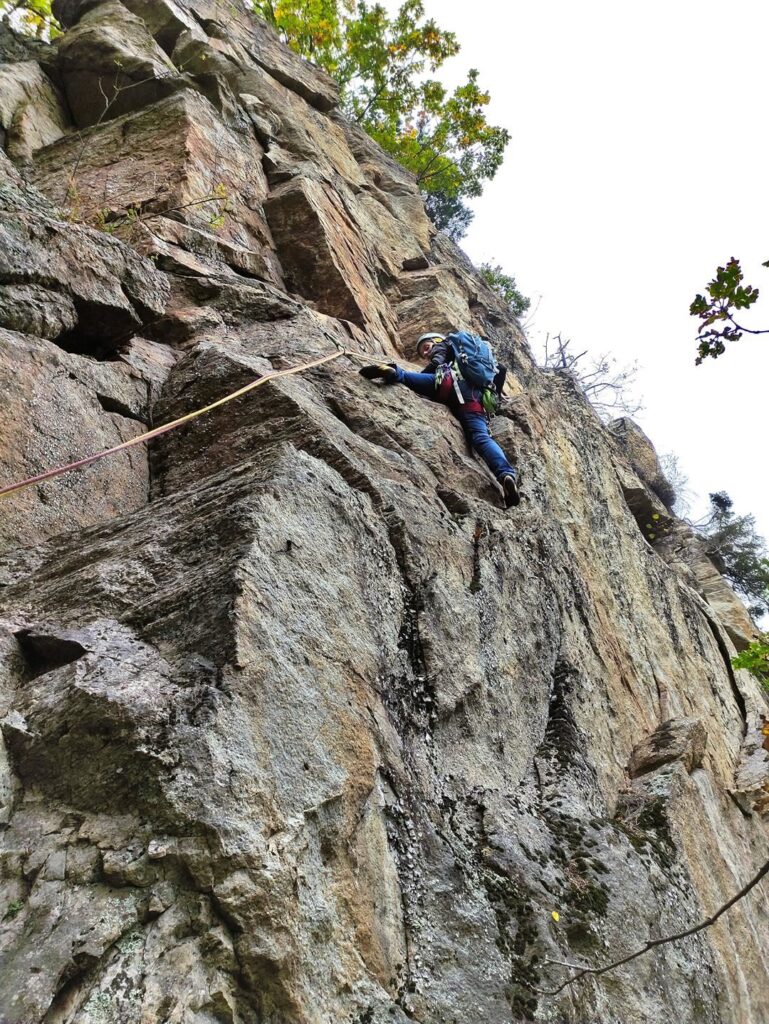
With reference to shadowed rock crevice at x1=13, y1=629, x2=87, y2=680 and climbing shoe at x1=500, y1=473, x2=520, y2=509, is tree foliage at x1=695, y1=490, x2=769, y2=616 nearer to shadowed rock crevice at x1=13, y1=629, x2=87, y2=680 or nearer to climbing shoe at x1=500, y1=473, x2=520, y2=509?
climbing shoe at x1=500, y1=473, x2=520, y2=509

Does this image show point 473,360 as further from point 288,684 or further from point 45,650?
point 45,650

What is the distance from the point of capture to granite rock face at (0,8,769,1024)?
2.59 metres

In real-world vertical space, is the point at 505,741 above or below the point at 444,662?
below

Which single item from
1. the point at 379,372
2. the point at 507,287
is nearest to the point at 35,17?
the point at 379,372

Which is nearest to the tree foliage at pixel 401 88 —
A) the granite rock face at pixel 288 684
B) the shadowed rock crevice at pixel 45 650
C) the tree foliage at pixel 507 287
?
the tree foliage at pixel 507 287

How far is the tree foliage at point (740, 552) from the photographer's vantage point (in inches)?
829

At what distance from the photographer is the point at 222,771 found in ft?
9.02

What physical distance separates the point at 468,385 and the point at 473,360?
330 millimetres

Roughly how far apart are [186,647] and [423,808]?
1.37 m

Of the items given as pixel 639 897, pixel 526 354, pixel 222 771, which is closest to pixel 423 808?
pixel 222 771

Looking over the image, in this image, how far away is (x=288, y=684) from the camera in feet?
10.6

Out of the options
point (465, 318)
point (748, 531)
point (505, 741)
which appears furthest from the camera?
point (748, 531)

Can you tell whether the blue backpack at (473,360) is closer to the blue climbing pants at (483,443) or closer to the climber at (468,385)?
the climber at (468,385)

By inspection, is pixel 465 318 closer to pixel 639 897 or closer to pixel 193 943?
pixel 639 897
